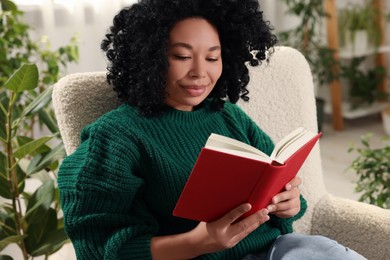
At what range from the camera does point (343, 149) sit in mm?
3574

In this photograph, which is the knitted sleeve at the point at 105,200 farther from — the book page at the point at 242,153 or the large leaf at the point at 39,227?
the large leaf at the point at 39,227

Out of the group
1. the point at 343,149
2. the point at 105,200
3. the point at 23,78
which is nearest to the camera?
the point at 105,200

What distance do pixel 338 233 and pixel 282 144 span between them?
47 cm

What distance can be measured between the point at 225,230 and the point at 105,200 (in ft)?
0.73

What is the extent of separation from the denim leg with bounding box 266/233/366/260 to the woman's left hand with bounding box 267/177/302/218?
5 cm

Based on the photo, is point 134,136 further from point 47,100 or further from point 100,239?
point 47,100

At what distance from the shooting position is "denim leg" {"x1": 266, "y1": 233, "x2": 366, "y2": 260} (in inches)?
46.9

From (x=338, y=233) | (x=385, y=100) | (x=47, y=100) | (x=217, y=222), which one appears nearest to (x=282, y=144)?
(x=217, y=222)

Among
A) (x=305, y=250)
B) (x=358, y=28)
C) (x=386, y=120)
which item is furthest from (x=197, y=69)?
(x=358, y=28)

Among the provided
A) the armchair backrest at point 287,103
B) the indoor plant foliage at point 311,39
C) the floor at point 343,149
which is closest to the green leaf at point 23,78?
the armchair backrest at point 287,103

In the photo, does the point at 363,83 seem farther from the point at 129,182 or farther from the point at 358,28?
the point at 129,182

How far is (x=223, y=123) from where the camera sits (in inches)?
53.1

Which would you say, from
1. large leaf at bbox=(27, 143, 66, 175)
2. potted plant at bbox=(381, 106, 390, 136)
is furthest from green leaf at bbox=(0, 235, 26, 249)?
potted plant at bbox=(381, 106, 390, 136)

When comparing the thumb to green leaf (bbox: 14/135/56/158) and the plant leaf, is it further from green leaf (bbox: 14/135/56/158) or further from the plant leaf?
the plant leaf
